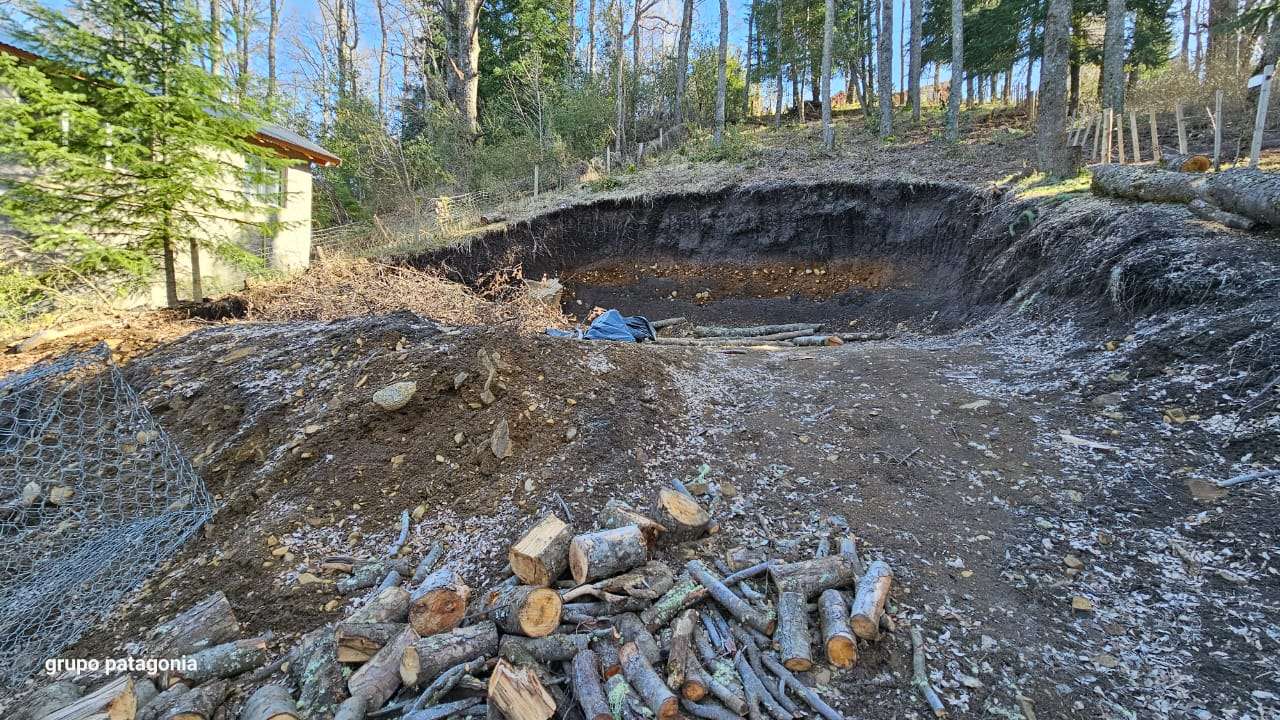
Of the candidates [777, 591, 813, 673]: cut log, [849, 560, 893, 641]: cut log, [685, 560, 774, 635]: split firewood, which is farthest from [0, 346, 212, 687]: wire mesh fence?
[849, 560, 893, 641]: cut log

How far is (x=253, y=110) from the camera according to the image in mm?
8367

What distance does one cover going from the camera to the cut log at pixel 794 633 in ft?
6.94

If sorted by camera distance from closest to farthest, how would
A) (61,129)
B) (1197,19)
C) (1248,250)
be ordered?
(1248,250), (61,129), (1197,19)

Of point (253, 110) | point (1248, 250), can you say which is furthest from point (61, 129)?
point (1248, 250)

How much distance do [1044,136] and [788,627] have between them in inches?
432

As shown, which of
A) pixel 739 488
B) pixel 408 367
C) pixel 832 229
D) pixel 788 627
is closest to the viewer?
pixel 788 627

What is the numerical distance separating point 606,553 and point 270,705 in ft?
4.30

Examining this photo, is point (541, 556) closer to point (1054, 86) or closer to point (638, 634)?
point (638, 634)

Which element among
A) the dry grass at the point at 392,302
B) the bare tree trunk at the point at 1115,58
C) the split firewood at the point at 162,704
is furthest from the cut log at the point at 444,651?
the bare tree trunk at the point at 1115,58

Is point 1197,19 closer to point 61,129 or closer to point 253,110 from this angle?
point 253,110

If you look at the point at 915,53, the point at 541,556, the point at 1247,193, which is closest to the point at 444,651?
the point at 541,556

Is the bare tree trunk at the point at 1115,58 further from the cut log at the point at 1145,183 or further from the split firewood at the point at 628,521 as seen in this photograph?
the split firewood at the point at 628,521

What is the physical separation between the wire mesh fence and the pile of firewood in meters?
0.60

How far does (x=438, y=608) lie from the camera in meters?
2.23
